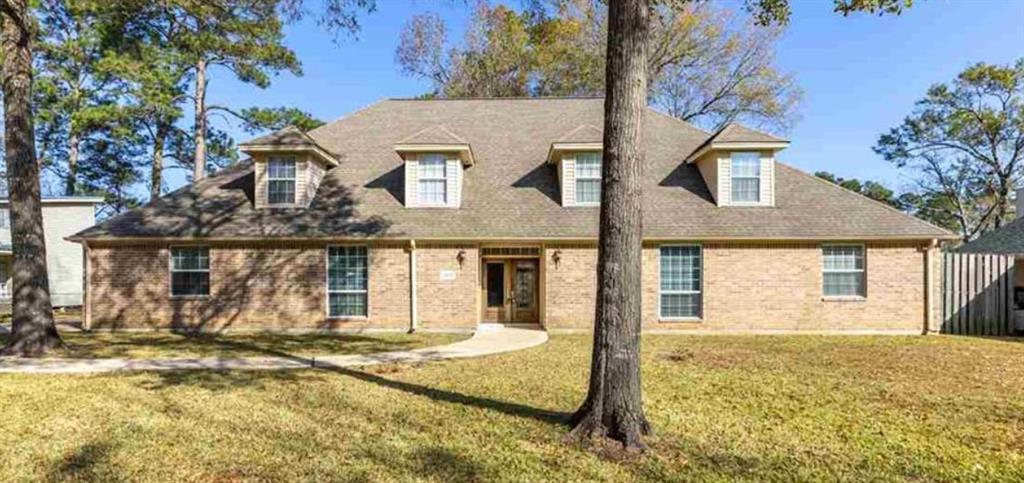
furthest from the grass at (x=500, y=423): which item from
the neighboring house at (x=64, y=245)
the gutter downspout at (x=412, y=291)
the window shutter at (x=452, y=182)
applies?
the neighboring house at (x=64, y=245)

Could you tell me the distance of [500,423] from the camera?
5914 mm

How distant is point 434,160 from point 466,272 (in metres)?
3.42

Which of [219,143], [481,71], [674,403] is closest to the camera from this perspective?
[674,403]

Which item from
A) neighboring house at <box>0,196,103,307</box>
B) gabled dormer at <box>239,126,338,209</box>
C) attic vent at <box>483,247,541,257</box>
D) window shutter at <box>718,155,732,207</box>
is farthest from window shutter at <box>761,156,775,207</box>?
neighboring house at <box>0,196,103,307</box>

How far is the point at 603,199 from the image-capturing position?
5.46m

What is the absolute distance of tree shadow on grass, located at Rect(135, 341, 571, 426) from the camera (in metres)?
6.36

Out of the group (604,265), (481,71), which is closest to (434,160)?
(604,265)

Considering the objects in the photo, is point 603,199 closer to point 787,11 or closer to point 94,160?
point 787,11

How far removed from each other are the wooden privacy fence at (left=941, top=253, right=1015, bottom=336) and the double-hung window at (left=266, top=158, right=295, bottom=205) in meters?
18.0

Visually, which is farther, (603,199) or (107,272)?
(107,272)

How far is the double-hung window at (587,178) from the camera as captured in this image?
14.6 m

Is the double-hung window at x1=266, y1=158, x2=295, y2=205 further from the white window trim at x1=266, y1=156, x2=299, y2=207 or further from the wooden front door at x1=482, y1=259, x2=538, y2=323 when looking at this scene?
the wooden front door at x1=482, y1=259, x2=538, y2=323

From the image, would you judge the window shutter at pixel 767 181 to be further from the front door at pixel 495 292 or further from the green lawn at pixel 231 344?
the green lawn at pixel 231 344

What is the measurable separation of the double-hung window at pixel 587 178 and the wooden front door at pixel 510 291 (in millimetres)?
2350
